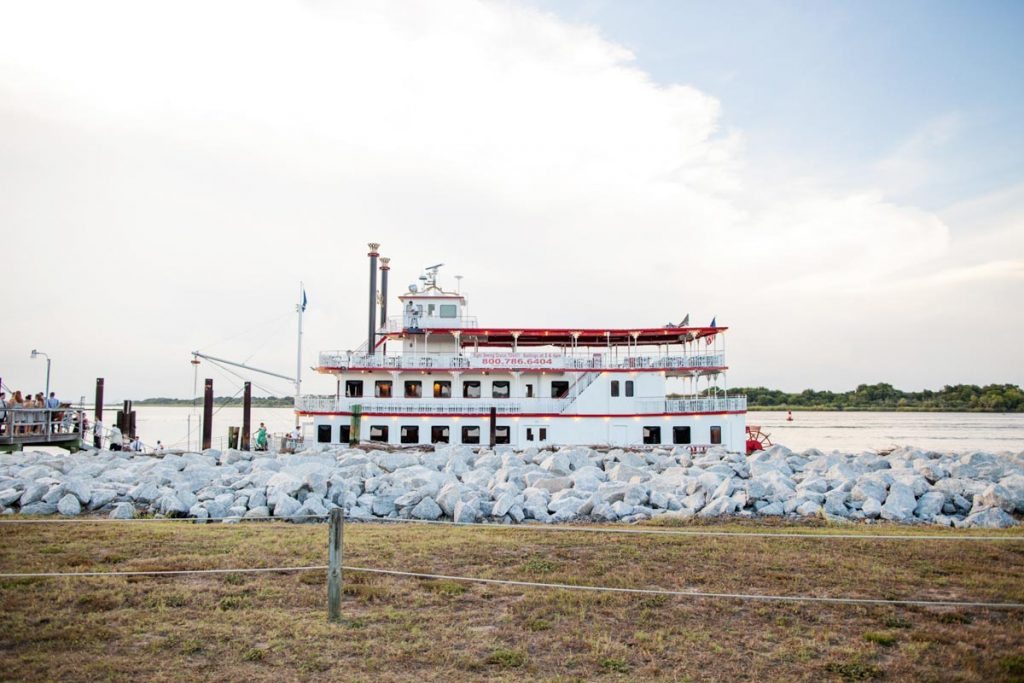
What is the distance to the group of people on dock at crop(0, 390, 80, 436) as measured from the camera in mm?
22438

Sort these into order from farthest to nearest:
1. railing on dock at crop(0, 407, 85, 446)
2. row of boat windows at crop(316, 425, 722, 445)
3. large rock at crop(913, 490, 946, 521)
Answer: row of boat windows at crop(316, 425, 722, 445), railing on dock at crop(0, 407, 85, 446), large rock at crop(913, 490, 946, 521)

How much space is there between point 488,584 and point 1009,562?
656 cm

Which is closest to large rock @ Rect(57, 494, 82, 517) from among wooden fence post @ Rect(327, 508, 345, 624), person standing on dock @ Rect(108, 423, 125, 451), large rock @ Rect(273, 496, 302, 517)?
large rock @ Rect(273, 496, 302, 517)

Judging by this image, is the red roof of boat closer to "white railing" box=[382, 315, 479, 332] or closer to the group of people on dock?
"white railing" box=[382, 315, 479, 332]

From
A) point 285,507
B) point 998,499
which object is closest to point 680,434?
point 998,499

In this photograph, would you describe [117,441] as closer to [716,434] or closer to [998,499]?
[716,434]

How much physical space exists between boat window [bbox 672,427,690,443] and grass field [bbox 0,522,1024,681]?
20828 mm

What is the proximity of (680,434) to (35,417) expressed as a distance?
2556 cm

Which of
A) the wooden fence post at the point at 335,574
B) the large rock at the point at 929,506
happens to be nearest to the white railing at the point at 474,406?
the large rock at the point at 929,506

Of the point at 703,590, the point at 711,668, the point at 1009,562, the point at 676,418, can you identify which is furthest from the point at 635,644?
the point at 676,418

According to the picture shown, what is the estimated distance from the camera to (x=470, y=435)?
1230 inches

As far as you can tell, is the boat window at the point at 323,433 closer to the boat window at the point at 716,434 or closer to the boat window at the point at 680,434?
the boat window at the point at 680,434

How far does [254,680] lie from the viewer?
16.8 feet

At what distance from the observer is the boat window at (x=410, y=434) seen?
102 ft
